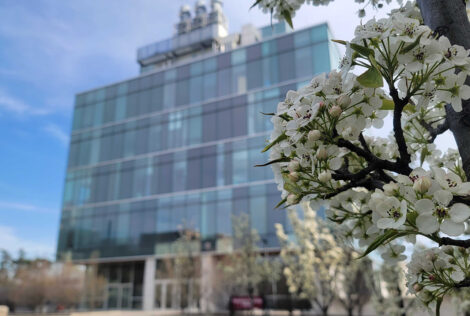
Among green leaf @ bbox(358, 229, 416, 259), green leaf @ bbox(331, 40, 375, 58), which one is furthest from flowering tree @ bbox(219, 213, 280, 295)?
green leaf @ bbox(331, 40, 375, 58)

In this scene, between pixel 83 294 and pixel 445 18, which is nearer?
pixel 445 18

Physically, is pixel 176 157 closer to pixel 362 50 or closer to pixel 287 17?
pixel 287 17

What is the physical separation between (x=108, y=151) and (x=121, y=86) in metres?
6.64

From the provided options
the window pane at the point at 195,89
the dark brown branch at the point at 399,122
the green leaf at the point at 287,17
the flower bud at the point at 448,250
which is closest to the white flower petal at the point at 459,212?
the dark brown branch at the point at 399,122

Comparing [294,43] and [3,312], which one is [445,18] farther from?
[294,43]

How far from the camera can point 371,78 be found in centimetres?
128

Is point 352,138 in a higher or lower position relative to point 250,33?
lower

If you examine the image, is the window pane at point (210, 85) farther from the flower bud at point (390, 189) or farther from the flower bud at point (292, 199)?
the flower bud at point (390, 189)

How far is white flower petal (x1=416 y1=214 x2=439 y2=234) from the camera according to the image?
1.10 meters

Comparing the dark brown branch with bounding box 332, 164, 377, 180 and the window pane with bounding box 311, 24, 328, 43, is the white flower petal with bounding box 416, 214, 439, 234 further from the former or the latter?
the window pane with bounding box 311, 24, 328, 43

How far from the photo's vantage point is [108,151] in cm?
3638

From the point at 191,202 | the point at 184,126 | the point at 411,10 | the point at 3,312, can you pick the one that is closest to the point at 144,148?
the point at 184,126

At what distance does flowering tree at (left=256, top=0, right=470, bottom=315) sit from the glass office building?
24645 millimetres

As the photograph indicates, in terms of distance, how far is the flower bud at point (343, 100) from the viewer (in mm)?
1362
